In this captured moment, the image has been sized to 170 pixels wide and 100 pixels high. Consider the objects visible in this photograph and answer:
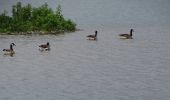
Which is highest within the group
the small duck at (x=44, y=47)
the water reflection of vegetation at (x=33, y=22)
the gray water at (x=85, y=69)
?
the water reflection of vegetation at (x=33, y=22)

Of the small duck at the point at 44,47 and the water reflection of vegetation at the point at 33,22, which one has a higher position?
the water reflection of vegetation at the point at 33,22

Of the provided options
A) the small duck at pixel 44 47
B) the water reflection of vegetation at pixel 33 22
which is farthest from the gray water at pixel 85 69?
the water reflection of vegetation at pixel 33 22

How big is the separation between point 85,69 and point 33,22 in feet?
79.2

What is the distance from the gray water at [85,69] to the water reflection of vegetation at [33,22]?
7.98ft

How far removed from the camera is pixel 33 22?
207 feet

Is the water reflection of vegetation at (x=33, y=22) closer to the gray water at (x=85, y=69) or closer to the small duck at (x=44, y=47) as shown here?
the gray water at (x=85, y=69)

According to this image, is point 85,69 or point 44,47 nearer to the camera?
point 85,69

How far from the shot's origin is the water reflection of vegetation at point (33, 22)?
60.9 meters

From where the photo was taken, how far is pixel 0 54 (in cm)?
4731

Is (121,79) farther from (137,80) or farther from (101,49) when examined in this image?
(101,49)

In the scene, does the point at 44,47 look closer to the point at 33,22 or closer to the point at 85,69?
the point at 85,69

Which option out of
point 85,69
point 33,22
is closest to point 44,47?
point 85,69

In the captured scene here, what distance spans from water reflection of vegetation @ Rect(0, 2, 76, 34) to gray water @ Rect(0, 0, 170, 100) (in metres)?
2.43

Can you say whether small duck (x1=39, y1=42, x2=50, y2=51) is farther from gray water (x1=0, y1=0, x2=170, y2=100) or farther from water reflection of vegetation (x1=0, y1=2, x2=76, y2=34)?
water reflection of vegetation (x1=0, y1=2, x2=76, y2=34)
